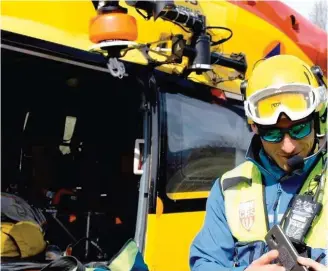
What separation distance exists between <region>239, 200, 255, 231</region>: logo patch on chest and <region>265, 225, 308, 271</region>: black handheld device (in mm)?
152

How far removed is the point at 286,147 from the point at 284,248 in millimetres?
342

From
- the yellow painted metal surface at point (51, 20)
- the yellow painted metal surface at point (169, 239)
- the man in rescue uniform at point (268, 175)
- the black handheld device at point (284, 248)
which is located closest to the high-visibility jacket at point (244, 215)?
the man in rescue uniform at point (268, 175)

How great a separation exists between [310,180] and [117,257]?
1346 mm

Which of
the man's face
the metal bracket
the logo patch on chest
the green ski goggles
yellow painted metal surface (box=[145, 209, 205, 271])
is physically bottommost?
yellow painted metal surface (box=[145, 209, 205, 271])

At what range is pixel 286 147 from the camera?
5.51 ft

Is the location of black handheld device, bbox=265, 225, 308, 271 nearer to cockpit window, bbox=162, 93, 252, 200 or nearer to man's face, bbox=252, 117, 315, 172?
man's face, bbox=252, 117, 315, 172

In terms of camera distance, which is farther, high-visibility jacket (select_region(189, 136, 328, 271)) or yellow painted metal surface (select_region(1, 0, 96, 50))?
yellow painted metal surface (select_region(1, 0, 96, 50))

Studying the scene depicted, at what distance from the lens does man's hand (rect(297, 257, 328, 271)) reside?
55.0 inches

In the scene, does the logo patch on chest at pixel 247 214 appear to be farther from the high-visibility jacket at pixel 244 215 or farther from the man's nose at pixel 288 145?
the man's nose at pixel 288 145

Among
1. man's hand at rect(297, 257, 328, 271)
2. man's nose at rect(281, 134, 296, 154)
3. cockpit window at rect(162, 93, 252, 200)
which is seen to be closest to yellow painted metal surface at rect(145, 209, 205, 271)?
cockpit window at rect(162, 93, 252, 200)

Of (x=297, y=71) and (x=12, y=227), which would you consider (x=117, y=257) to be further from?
(x=297, y=71)

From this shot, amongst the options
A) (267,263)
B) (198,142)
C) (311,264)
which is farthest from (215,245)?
(198,142)

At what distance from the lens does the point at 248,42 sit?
164 inches

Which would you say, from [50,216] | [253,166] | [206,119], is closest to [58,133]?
[50,216]
